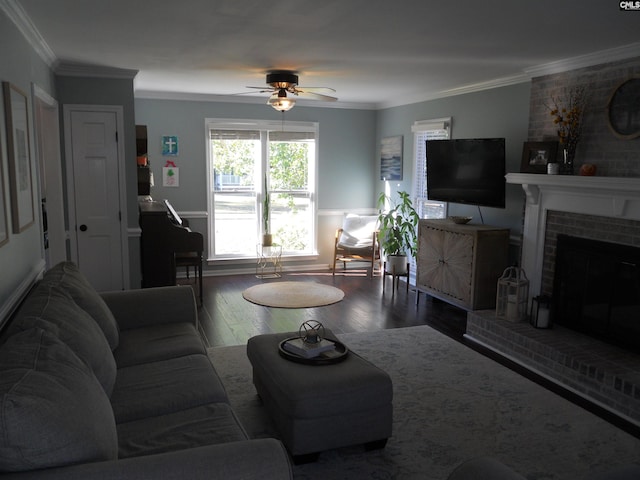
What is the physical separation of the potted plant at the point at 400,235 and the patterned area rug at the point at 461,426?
2.25 m

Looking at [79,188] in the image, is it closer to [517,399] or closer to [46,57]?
[46,57]

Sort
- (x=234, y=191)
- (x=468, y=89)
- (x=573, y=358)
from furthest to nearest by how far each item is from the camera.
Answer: (x=234, y=191) < (x=468, y=89) < (x=573, y=358)

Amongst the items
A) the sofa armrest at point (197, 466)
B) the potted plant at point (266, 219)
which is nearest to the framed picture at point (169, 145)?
the potted plant at point (266, 219)

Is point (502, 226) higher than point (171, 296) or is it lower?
higher

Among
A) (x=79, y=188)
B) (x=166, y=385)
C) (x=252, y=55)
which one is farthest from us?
(x=79, y=188)

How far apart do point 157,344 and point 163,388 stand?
618 mm

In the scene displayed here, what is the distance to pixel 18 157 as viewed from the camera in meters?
3.06

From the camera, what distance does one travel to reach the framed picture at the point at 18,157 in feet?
9.21


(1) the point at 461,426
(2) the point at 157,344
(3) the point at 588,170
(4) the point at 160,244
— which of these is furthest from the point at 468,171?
(2) the point at 157,344

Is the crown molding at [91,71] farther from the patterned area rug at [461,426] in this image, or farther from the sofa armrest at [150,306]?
the patterned area rug at [461,426]

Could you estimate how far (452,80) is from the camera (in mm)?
5328

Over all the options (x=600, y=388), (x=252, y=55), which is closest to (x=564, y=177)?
(x=600, y=388)

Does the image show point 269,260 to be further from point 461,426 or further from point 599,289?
point 461,426

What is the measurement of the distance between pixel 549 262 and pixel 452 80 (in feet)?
6.76
